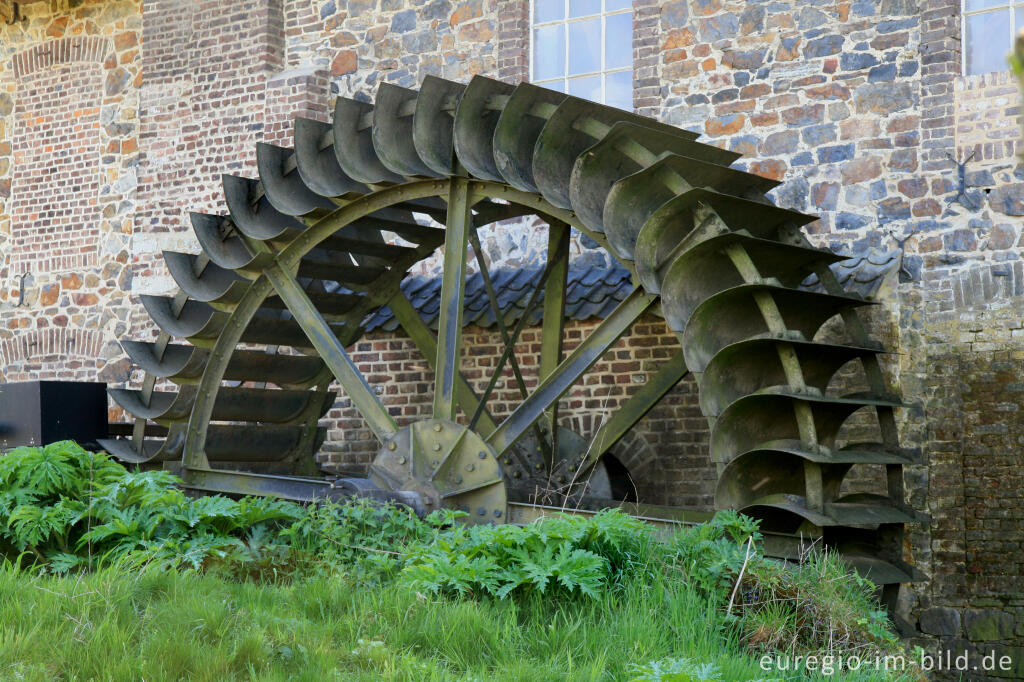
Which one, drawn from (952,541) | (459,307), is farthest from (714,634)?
(952,541)

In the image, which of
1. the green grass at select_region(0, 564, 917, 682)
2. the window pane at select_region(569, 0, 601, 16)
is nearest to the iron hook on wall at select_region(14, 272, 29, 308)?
the window pane at select_region(569, 0, 601, 16)

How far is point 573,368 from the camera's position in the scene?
6207 mm

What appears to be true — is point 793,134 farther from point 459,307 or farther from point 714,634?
point 714,634

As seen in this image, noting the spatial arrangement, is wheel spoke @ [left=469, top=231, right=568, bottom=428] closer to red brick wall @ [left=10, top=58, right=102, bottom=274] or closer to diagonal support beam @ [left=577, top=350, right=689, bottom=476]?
diagonal support beam @ [left=577, top=350, right=689, bottom=476]

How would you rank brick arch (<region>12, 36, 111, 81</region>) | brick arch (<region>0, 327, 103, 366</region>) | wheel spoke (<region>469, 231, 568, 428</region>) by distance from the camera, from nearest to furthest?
wheel spoke (<region>469, 231, 568, 428</region>)
brick arch (<region>0, 327, 103, 366</region>)
brick arch (<region>12, 36, 111, 81</region>)

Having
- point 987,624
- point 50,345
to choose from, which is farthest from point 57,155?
point 987,624

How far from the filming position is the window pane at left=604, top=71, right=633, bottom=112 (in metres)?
8.48

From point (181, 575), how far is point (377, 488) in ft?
6.24

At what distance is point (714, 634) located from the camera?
4.12 meters

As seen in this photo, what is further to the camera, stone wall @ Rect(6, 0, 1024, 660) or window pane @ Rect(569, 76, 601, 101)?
window pane @ Rect(569, 76, 601, 101)

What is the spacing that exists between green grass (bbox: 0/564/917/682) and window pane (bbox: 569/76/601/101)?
4.95m

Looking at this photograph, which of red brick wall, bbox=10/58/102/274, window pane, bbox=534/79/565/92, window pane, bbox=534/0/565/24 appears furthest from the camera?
red brick wall, bbox=10/58/102/274

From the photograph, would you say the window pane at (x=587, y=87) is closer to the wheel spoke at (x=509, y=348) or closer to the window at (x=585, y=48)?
the window at (x=585, y=48)

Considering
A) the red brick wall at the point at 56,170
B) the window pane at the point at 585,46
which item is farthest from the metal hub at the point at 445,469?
the red brick wall at the point at 56,170
